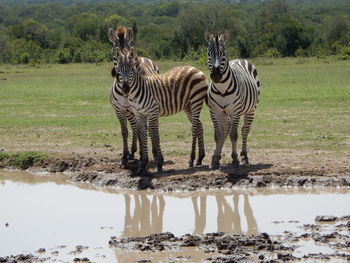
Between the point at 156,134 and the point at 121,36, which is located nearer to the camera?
the point at 156,134

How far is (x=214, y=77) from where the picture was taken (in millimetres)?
10805

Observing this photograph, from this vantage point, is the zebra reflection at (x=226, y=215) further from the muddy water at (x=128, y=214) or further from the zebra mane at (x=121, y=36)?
the zebra mane at (x=121, y=36)

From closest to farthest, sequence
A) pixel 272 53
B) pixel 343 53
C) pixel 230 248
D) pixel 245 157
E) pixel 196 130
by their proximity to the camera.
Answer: pixel 230 248, pixel 196 130, pixel 245 157, pixel 343 53, pixel 272 53

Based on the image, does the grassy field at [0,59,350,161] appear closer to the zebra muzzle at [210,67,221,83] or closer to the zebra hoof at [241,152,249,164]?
the zebra hoof at [241,152,249,164]

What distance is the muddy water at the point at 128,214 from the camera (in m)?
8.39

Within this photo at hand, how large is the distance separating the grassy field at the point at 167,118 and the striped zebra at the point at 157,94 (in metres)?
1.25

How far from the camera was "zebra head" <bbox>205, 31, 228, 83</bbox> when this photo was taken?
10852 mm

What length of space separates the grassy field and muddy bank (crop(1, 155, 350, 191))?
113 centimetres

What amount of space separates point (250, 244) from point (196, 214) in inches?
73.9

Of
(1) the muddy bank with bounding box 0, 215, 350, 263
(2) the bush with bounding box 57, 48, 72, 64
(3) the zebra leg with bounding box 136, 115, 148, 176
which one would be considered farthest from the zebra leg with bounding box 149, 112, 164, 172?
(2) the bush with bounding box 57, 48, 72, 64

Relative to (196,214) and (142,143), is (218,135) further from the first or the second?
(196,214)

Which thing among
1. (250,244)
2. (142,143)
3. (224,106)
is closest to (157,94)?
A: (142,143)

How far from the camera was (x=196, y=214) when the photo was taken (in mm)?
9648

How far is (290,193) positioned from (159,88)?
264 cm
